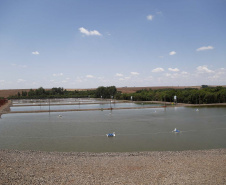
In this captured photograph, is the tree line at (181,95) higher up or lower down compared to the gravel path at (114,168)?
higher up

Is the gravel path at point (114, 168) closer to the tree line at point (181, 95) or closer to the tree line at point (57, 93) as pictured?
the tree line at point (181, 95)

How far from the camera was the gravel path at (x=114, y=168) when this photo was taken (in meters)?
8.45

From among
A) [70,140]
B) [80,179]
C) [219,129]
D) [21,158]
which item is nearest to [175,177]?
[80,179]

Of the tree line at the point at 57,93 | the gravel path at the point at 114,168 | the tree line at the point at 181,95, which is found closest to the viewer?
the gravel path at the point at 114,168

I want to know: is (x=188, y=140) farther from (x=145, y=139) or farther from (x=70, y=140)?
(x=70, y=140)

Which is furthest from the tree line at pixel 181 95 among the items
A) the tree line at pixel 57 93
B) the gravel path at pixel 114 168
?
the gravel path at pixel 114 168

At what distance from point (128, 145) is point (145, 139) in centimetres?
216

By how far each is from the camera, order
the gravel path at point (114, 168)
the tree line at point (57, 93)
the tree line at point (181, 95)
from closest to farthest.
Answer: the gravel path at point (114, 168) → the tree line at point (181, 95) → the tree line at point (57, 93)

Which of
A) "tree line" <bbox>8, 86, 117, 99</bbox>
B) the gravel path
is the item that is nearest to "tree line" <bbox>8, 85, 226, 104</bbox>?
"tree line" <bbox>8, 86, 117, 99</bbox>

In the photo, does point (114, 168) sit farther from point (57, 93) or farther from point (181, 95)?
point (57, 93)

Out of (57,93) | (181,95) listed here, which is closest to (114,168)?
(181,95)

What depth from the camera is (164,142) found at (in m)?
15.9

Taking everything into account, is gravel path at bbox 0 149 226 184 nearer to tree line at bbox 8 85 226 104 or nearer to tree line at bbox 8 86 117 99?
tree line at bbox 8 85 226 104

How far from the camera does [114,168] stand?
9.92 m
